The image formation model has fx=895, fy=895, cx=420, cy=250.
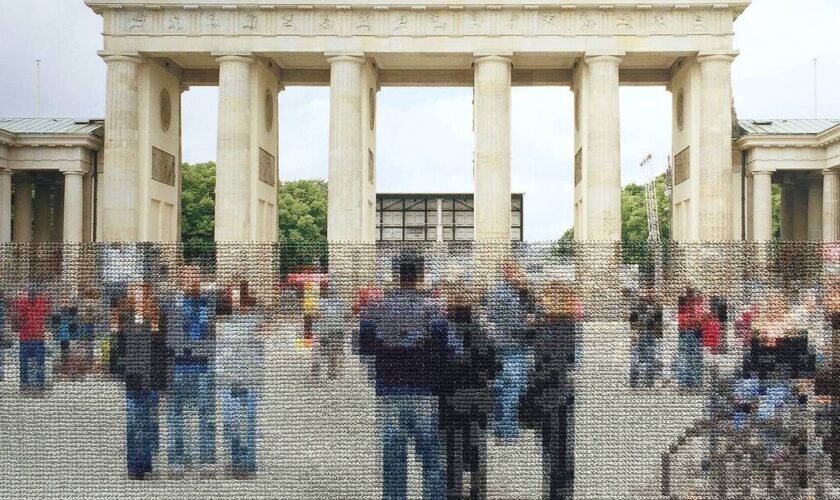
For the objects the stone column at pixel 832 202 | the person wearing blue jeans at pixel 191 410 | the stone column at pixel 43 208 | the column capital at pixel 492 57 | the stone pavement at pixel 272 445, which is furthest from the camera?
the stone column at pixel 43 208

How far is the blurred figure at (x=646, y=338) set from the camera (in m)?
7.71

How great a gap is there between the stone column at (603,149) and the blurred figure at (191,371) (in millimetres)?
38269

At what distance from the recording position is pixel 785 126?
54.1 meters

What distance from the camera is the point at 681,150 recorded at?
49.4 m

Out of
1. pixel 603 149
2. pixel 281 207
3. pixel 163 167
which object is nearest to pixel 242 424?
pixel 603 149

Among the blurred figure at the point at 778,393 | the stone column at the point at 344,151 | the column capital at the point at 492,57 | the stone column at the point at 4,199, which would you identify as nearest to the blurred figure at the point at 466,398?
the blurred figure at the point at 778,393

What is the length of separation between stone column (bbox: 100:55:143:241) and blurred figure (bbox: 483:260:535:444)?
40.0m

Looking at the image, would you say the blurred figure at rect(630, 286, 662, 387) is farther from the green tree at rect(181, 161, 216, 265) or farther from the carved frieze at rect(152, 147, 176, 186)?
the green tree at rect(181, 161, 216, 265)

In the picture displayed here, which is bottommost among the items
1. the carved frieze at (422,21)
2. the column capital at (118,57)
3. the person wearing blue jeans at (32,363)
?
the person wearing blue jeans at (32,363)

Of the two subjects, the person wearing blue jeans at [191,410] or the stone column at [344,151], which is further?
the stone column at [344,151]

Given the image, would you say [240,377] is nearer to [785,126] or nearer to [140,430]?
[140,430]

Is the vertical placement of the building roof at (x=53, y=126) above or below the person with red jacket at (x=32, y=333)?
above

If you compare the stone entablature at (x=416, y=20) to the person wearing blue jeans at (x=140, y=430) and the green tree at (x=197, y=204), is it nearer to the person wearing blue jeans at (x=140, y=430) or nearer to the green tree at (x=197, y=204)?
the green tree at (x=197, y=204)

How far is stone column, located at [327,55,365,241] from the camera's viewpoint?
45.0 m
